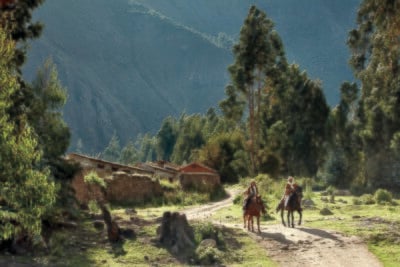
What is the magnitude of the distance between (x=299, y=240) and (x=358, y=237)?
7.62 feet

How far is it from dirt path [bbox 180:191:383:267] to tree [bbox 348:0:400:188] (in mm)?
10508

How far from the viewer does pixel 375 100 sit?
5206 cm

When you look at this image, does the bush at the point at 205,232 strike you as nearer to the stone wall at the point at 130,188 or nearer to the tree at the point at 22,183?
the tree at the point at 22,183

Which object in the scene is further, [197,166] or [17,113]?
[197,166]

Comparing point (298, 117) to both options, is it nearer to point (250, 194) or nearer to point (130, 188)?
point (130, 188)

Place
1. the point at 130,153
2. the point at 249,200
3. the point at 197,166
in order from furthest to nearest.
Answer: the point at 130,153
the point at 197,166
the point at 249,200

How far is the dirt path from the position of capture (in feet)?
60.5

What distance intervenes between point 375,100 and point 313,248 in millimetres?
35309

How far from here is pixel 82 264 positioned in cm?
1730

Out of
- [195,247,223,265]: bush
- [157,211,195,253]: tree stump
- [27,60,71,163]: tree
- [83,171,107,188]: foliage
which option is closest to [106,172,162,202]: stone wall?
[83,171,107,188]: foliage

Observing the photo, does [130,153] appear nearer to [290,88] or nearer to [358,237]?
[290,88]

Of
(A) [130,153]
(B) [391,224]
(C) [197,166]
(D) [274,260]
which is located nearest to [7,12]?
(D) [274,260]

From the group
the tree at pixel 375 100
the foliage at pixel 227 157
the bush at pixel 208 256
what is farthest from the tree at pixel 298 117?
the bush at pixel 208 256

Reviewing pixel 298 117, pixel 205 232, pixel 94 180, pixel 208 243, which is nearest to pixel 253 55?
pixel 94 180
